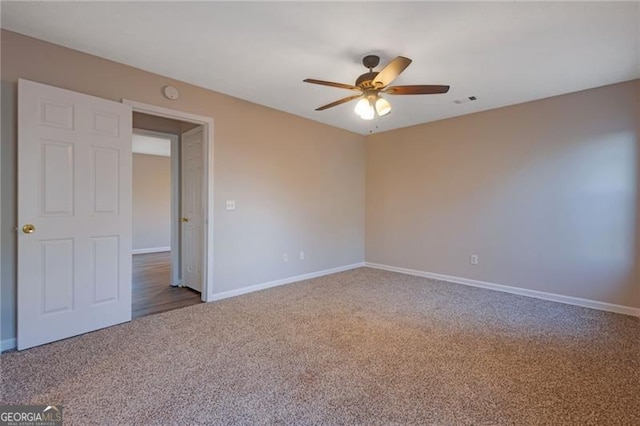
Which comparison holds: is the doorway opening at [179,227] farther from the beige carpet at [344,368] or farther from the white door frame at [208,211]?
the beige carpet at [344,368]

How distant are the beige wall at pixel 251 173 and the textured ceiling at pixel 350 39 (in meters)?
0.18

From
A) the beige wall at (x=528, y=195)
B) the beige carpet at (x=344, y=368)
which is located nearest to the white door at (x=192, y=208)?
the beige carpet at (x=344, y=368)

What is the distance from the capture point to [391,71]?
2430mm

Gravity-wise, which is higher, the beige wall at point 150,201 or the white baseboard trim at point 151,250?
the beige wall at point 150,201

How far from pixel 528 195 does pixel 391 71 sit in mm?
2780

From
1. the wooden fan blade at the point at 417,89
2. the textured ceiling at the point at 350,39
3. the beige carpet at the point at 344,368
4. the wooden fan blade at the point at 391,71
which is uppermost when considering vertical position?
the textured ceiling at the point at 350,39

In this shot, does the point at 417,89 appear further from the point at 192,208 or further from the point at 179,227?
the point at 179,227

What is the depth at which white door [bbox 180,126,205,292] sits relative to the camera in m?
3.96

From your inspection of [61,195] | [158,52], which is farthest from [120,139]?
[158,52]

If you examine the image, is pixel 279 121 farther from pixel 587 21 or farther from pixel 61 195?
pixel 587 21

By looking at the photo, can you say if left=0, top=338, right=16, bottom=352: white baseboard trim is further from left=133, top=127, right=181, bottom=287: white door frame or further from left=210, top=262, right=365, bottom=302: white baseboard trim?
left=133, top=127, right=181, bottom=287: white door frame

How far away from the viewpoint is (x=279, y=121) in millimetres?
4383

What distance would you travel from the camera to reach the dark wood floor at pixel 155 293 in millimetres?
3470

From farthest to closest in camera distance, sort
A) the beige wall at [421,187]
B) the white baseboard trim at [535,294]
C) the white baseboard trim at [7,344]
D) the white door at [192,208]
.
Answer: the white door at [192,208]
the white baseboard trim at [535,294]
the beige wall at [421,187]
the white baseboard trim at [7,344]
